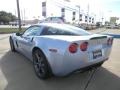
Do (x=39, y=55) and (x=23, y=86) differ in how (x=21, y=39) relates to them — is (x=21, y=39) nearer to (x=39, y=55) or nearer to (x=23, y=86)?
(x=39, y=55)

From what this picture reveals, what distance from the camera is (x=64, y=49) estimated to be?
3197 mm

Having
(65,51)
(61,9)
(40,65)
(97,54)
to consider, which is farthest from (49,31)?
(61,9)

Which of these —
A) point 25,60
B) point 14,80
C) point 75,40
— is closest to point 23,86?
point 14,80

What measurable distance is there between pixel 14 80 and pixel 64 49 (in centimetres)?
150

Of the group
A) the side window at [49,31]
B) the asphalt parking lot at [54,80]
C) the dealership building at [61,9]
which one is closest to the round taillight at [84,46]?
the asphalt parking lot at [54,80]

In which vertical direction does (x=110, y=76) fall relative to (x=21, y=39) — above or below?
below

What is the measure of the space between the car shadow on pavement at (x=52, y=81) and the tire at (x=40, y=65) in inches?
5.4

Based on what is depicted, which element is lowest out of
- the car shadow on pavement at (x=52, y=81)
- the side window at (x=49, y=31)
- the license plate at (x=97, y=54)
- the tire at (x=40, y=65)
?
the car shadow on pavement at (x=52, y=81)

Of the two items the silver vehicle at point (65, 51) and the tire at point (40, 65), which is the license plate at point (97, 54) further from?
the tire at point (40, 65)

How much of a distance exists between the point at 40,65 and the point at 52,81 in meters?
0.47

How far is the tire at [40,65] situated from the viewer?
144 inches

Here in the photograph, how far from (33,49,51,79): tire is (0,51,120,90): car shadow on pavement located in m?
0.14

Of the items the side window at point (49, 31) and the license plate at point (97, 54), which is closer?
the license plate at point (97, 54)

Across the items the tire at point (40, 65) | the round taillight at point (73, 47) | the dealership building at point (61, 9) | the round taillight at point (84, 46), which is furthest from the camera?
the dealership building at point (61, 9)
